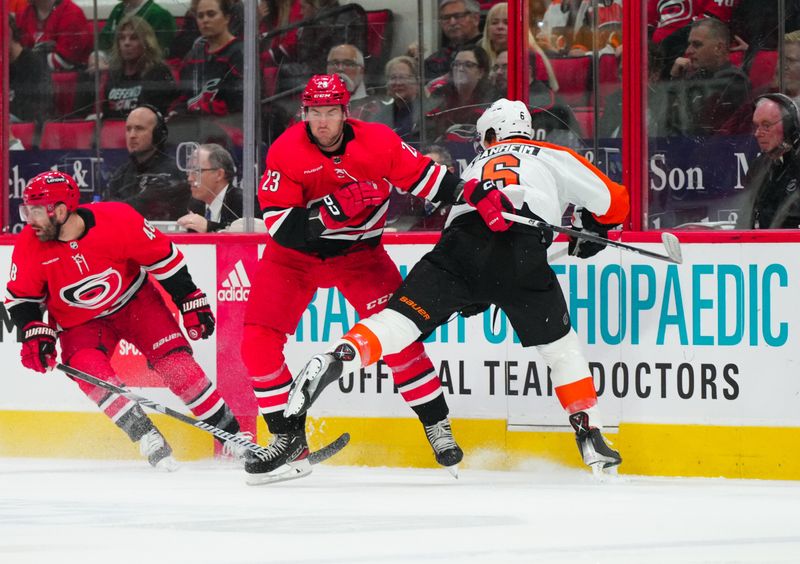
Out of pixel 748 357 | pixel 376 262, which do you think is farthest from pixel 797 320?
pixel 376 262

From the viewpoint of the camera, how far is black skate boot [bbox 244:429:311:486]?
4195mm

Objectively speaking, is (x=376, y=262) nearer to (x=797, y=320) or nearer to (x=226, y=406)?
(x=226, y=406)

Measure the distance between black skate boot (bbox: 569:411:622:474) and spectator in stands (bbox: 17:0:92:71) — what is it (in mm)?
2394

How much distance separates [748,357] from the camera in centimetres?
427

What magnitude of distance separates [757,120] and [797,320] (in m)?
0.66

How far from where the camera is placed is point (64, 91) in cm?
515

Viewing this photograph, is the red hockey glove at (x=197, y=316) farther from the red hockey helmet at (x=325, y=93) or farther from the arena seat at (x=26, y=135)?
the arena seat at (x=26, y=135)

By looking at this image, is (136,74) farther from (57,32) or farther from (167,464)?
(167,464)

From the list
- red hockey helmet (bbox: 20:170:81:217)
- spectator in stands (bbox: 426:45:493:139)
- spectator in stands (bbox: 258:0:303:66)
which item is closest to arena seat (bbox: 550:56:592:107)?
spectator in stands (bbox: 426:45:493:139)

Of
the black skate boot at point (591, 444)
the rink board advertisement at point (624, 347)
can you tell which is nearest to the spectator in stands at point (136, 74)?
the rink board advertisement at point (624, 347)

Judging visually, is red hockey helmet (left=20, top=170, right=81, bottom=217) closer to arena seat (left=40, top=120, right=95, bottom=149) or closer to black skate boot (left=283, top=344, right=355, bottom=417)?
arena seat (left=40, top=120, right=95, bottom=149)

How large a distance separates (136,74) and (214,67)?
12.8 inches

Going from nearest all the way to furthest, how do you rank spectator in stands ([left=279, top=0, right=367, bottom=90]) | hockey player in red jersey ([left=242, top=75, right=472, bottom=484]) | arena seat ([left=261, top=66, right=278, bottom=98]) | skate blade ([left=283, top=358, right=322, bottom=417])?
skate blade ([left=283, top=358, right=322, bottom=417]), hockey player in red jersey ([left=242, top=75, right=472, bottom=484]), spectator in stands ([left=279, top=0, right=367, bottom=90]), arena seat ([left=261, top=66, right=278, bottom=98])

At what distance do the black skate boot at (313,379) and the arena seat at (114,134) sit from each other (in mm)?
1638
